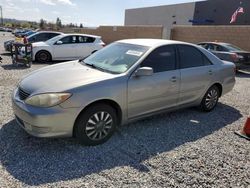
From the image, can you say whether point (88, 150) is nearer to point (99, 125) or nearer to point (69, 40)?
point (99, 125)

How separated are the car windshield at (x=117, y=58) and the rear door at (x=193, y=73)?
93cm

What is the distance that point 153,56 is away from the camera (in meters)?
4.29

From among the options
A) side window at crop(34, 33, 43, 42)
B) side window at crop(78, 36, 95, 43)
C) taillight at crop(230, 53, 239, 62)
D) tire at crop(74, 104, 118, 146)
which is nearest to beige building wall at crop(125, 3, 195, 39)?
side window at crop(78, 36, 95, 43)

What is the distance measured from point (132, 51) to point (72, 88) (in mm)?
1466

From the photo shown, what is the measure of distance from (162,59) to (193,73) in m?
0.83

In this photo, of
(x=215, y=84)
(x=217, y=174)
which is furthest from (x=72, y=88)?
(x=215, y=84)

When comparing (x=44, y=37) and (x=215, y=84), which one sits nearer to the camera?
(x=215, y=84)

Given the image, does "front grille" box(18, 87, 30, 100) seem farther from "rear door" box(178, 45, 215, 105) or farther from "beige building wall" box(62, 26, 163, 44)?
"beige building wall" box(62, 26, 163, 44)

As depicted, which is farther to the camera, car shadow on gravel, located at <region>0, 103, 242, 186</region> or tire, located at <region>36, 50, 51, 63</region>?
tire, located at <region>36, 50, 51, 63</region>

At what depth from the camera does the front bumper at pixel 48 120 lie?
325 centimetres

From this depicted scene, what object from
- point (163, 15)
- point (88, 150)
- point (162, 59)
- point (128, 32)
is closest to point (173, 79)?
point (162, 59)

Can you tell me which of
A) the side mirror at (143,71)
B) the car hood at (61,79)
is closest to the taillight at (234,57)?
the side mirror at (143,71)

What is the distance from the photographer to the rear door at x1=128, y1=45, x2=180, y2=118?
3.96 metres

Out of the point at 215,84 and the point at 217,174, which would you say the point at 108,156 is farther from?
the point at 215,84
